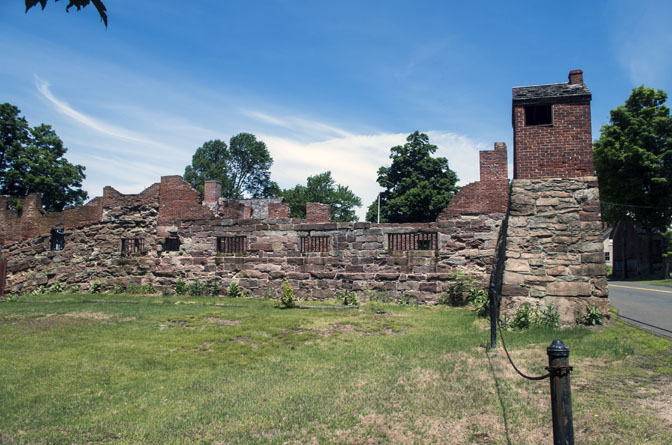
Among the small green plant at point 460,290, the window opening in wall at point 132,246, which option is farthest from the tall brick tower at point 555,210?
the window opening in wall at point 132,246

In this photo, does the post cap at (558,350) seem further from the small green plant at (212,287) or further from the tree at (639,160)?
the tree at (639,160)

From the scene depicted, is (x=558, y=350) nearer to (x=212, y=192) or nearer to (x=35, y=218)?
(x=35, y=218)

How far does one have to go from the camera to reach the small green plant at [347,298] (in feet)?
44.6

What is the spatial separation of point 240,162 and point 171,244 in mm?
43355

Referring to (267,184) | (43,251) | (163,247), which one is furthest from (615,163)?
(267,184)

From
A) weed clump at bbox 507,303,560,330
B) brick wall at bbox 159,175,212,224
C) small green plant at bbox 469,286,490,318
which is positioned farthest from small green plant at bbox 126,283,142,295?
weed clump at bbox 507,303,560,330

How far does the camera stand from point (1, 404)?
5.04 metres

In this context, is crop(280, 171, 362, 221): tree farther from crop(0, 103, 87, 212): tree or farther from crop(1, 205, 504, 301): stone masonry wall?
crop(1, 205, 504, 301): stone masonry wall

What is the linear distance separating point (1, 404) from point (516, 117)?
1064 centimetres

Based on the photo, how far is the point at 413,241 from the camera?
14.0m

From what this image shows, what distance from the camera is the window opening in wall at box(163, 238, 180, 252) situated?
17.0 m

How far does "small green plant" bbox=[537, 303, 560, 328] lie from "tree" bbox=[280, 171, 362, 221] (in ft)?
163

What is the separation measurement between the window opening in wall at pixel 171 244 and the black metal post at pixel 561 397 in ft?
51.7

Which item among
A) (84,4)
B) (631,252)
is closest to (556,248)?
(84,4)
